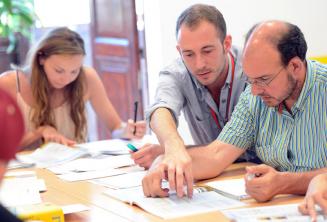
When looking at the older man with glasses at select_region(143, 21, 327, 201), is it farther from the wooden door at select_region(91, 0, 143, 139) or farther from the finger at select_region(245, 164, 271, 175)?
the wooden door at select_region(91, 0, 143, 139)

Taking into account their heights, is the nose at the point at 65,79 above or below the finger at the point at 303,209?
above

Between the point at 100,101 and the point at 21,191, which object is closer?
the point at 21,191

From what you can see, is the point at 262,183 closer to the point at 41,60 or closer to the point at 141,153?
the point at 141,153

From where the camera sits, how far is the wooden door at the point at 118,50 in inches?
193

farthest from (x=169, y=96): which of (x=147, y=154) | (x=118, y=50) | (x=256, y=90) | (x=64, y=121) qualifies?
(x=118, y=50)

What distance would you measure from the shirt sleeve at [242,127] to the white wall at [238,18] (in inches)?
77.3

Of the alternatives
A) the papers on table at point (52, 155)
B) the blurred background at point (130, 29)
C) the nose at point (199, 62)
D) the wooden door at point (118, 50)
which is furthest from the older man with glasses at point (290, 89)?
the wooden door at point (118, 50)

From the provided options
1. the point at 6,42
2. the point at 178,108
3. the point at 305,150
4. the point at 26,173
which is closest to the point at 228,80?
the point at 178,108

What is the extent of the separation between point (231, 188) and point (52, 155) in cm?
117

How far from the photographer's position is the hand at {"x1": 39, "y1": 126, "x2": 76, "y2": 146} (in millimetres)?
2907

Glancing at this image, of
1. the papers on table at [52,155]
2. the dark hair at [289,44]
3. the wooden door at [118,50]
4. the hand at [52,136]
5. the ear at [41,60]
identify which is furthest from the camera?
the wooden door at [118,50]

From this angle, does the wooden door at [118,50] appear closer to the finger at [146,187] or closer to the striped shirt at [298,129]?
the striped shirt at [298,129]

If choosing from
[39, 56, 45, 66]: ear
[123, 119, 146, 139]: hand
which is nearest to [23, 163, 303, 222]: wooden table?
[123, 119, 146, 139]: hand

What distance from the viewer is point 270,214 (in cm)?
149
